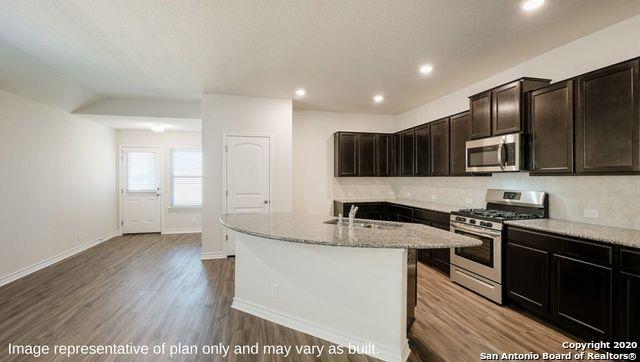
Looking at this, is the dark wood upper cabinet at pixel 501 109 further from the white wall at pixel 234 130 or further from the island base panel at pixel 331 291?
the white wall at pixel 234 130

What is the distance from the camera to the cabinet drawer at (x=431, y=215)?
12.8 feet

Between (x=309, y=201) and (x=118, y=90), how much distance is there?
3.92 meters

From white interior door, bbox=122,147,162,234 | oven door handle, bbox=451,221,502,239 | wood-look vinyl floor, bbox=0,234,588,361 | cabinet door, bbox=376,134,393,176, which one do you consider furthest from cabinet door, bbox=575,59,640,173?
white interior door, bbox=122,147,162,234

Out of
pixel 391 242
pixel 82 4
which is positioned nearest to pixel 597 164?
pixel 391 242

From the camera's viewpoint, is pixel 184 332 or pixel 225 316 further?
pixel 225 316

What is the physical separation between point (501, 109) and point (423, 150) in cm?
175

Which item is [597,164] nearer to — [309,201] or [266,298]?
[266,298]

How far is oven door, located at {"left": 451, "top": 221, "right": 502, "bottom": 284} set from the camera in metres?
3.01

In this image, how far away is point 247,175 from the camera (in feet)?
16.1

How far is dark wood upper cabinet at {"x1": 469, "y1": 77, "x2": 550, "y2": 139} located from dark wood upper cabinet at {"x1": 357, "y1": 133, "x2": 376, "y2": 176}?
2.26m

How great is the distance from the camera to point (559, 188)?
3043 mm

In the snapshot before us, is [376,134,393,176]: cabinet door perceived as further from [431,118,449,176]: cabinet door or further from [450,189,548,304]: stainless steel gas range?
[450,189,548,304]: stainless steel gas range

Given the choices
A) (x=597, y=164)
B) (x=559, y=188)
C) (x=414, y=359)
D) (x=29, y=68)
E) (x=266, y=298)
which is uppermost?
(x=29, y=68)

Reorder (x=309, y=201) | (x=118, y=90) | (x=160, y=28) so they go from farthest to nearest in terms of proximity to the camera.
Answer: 1. (x=309, y=201)
2. (x=118, y=90)
3. (x=160, y=28)
